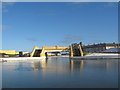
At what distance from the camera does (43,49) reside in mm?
55656

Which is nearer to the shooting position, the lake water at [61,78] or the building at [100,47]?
the lake water at [61,78]

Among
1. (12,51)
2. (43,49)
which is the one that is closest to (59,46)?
(43,49)

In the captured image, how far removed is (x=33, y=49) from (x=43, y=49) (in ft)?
10.9

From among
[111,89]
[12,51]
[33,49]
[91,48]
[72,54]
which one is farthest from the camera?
[91,48]

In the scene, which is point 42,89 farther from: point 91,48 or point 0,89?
point 91,48

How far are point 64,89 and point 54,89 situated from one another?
0.41 m

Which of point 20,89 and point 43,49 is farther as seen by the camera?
point 43,49

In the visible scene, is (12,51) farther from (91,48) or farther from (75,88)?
(75,88)

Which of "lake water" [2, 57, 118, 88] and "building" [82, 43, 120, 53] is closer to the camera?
"lake water" [2, 57, 118, 88]

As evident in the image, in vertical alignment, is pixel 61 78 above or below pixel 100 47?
below

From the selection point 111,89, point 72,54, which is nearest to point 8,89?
point 111,89

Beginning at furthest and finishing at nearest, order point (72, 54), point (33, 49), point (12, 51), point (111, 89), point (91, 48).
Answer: point (91, 48) → point (12, 51) → point (33, 49) → point (72, 54) → point (111, 89)

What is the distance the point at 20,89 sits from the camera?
269 inches

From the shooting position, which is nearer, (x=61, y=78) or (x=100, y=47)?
(x=61, y=78)
